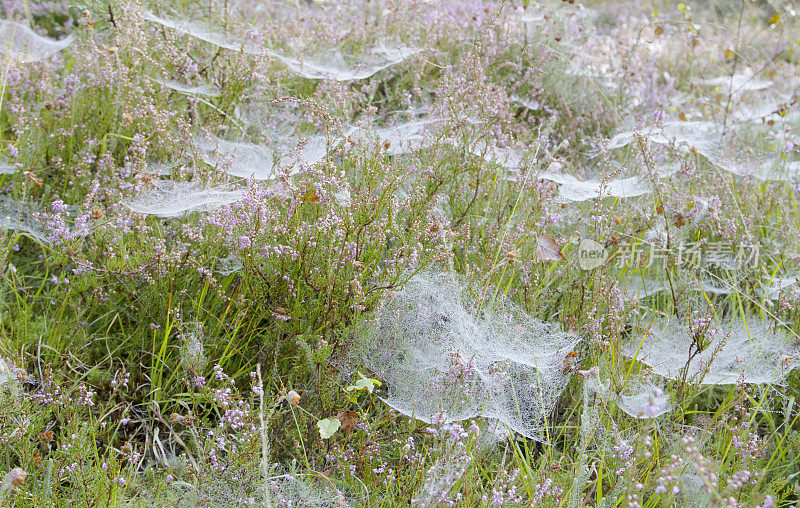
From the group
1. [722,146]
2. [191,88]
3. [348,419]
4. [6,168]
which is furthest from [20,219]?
[722,146]

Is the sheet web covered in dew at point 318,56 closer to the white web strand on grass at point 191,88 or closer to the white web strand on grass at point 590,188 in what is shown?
the white web strand on grass at point 191,88

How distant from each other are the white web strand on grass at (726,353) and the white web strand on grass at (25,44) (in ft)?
10.4

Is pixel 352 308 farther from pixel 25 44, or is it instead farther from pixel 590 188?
pixel 25 44

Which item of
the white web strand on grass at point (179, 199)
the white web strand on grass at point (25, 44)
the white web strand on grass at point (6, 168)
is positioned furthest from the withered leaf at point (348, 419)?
the white web strand on grass at point (25, 44)

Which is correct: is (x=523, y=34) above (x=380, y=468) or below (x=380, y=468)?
above

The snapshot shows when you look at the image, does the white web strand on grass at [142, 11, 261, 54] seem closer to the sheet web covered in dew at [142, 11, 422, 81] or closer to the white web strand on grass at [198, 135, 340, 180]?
the sheet web covered in dew at [142, 11, 422, 81]

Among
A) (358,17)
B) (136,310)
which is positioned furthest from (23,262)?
(358,17)

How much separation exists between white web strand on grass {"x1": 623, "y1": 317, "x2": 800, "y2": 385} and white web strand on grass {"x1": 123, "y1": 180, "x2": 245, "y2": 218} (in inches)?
61.3

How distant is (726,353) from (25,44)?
3.72 m

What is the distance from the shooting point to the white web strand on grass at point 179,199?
7.18ft

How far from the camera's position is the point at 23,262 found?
8.11 feet

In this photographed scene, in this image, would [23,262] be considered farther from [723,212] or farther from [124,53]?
[723,212]

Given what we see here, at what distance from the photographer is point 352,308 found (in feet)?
6.67

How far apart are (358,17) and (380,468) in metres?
3.57
